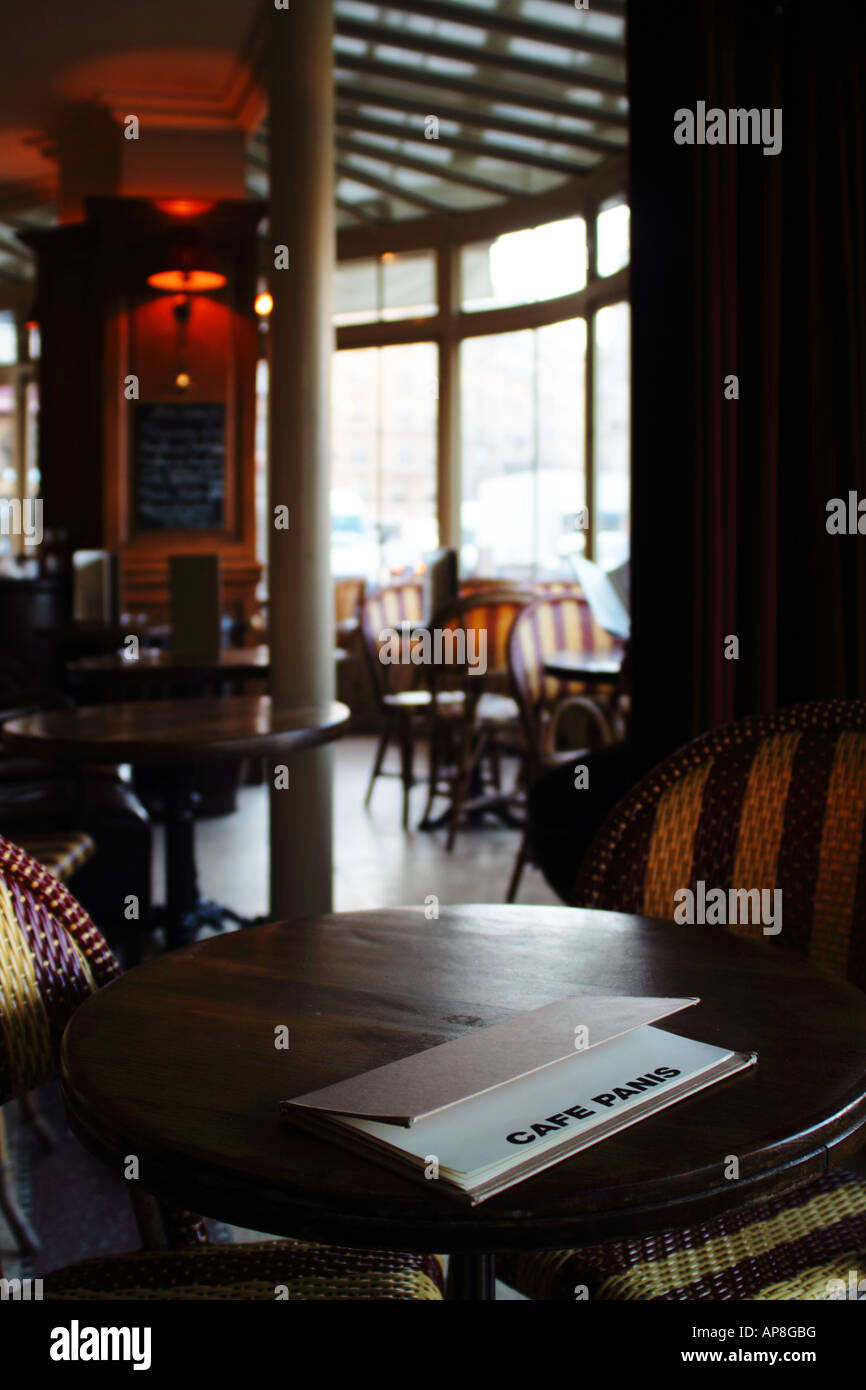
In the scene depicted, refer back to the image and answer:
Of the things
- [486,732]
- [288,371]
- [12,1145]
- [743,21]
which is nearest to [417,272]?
[486,732]

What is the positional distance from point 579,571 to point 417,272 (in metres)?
5.87

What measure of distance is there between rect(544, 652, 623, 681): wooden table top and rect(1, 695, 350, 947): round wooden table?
0.96 metres

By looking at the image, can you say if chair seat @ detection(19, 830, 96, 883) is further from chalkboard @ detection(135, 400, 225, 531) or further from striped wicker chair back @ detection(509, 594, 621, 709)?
chalkboard @ detection(135, 400, 225, 531)

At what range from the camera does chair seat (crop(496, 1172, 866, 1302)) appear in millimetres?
1042

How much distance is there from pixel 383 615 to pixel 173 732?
3485mm

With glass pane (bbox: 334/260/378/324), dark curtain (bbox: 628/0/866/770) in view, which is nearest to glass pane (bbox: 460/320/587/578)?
glass pane (bbox: 334/260/378/324)

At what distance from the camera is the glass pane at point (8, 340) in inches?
408

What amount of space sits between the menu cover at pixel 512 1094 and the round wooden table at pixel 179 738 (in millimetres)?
1492

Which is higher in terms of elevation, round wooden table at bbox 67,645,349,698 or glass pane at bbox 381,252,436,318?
glass pane at bbox 381,252,436,318

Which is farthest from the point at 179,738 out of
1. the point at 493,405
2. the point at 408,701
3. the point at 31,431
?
the point at 31,431

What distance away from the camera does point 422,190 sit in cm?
784

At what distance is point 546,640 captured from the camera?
460 cm

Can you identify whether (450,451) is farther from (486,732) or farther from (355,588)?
(486,732)

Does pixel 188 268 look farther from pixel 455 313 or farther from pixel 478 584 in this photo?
pixel 478 584
